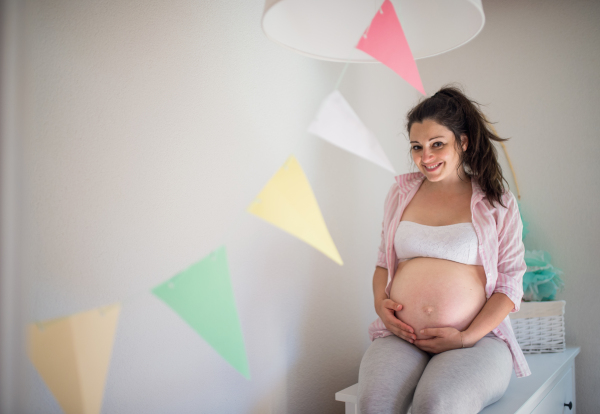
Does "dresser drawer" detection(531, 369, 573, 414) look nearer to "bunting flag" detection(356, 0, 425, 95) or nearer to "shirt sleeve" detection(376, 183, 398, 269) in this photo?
"shirt sleeve" detection(376, 183, 398, 269)

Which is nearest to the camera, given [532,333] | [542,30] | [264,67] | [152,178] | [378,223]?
[152,178]

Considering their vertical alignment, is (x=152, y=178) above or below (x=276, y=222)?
above

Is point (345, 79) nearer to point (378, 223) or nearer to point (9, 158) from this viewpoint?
point (378, 223)

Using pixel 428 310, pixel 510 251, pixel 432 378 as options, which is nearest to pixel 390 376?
pixel 432 378

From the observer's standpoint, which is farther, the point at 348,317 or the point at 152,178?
the point at 348,317

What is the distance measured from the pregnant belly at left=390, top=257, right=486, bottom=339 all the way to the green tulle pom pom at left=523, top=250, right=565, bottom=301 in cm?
53

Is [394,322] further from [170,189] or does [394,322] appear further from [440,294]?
[170,189]

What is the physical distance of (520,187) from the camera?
1.83 metres

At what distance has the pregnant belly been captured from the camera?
1.14 m

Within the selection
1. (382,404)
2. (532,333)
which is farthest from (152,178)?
(532,333)

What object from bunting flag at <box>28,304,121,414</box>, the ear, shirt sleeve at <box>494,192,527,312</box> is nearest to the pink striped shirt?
shirt sleeve at <box>494,192,527,312</box>

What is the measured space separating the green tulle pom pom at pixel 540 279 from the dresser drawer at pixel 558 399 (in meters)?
0.27

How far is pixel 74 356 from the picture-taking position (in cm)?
91

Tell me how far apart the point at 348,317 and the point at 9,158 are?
1.34 meters
